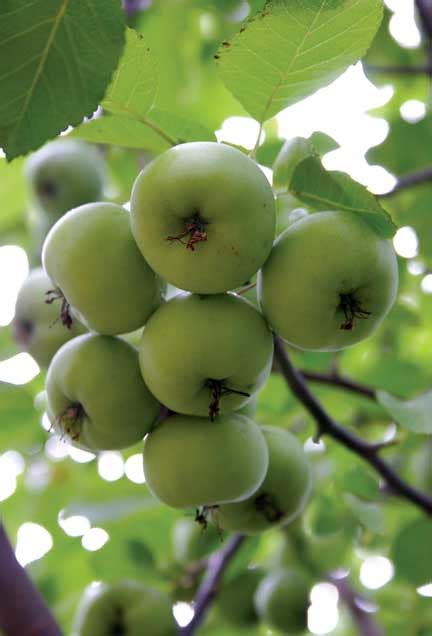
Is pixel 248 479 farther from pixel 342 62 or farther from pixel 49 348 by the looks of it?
pixel 342 62

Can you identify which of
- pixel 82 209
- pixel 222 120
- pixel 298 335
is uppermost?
pixel 82 209

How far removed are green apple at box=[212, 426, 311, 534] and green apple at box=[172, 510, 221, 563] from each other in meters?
0.68

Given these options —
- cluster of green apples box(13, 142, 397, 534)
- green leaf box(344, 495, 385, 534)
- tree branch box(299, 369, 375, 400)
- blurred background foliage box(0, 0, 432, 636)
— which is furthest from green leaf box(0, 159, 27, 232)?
green leaf box(344, 495, 385, 534)

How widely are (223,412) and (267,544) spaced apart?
198cm

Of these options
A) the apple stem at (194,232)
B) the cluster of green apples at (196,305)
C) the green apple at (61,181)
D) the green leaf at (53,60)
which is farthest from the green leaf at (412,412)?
the green apple at (61,181)

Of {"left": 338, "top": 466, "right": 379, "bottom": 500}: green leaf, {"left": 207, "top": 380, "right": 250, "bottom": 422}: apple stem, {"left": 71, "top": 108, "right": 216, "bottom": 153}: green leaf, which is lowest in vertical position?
{"left": 338, "top": 466, "right": 379, "bottom": 500}: green leaf

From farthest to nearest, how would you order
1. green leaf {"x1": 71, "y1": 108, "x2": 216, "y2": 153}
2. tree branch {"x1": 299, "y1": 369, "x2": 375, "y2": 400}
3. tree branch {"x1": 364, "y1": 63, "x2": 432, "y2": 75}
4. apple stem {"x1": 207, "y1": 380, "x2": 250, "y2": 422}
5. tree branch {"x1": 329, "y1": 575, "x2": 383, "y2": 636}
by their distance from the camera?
tree branch {"x1": 364, "y1": 63, "x2": 432, "y2": 75}, tree branch {"x1": 329, "y1": 575, "x2": 383, "y2": 636}, tree branch {"x1": 299, "y1": 369, "x2": 375, "y2": 400}, green leaf {"x1": 71, "y1": 108, "x2": 216, "y2": 153}, apple stem {"x1": 207, "y1": 380, "x2": 250, "y2": 422}

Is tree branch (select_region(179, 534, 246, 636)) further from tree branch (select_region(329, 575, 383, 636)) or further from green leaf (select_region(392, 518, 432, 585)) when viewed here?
tree branch (select_region(329, 575, 383, 636))

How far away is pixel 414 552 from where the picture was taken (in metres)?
2.62

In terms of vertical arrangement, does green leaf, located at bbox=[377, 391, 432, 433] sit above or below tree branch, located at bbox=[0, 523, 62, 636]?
below

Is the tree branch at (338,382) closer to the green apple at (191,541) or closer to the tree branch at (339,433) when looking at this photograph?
the tree branch at (339,433)

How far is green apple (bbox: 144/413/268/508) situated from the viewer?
1503 millimetres

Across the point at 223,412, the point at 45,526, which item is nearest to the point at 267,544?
the point at 45,526

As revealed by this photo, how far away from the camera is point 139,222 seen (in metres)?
1.33
